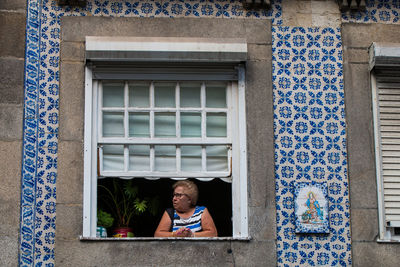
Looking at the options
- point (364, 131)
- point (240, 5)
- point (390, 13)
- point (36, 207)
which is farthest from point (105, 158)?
point (390, 13)

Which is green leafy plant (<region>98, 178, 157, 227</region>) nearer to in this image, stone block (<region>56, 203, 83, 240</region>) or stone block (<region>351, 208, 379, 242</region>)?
stone block (<region>56, 203, 83, 240</region>)

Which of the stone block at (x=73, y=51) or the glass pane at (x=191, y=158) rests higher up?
the stone block at (x=73, y=51)

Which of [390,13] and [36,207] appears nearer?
[36,207]

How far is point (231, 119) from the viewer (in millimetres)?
9875

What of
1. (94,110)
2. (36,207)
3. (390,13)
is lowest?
(36,207)

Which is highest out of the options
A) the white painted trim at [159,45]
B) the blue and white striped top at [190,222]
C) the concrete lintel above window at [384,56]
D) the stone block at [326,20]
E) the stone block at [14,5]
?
the stone block at [14,5]

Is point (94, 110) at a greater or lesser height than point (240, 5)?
lesser

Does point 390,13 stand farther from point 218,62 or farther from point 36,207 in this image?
point 36,207

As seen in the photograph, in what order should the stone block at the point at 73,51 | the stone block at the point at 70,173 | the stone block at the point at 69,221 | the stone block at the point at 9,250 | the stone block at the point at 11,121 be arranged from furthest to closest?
the stone block at the point at 73,51, the stone block at the point at 11,121, the stone block at the point at 70,173, the stone block at the point at 69,221, the stone block at the point at 9,250

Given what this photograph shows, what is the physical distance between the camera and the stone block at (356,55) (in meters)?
10.1

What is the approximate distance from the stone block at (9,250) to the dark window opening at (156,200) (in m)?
1.25

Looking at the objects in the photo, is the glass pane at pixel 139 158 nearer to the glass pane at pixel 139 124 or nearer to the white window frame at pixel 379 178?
the glass pane at pixel 139 124

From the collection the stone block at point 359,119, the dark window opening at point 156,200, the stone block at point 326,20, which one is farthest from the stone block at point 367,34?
the dark window opening at point 156,200

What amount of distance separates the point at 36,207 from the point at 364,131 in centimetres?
435
